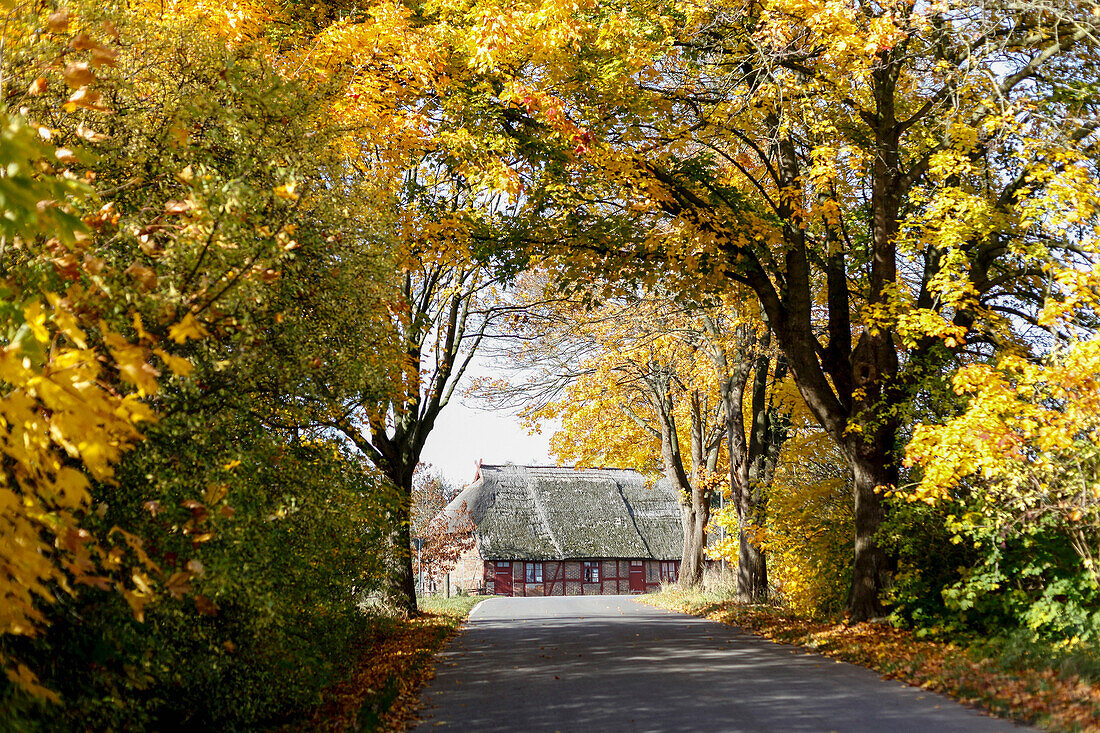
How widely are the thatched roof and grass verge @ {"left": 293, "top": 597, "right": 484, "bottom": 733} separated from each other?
110ft

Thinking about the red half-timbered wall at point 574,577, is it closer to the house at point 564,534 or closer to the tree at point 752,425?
the house at point 564,534

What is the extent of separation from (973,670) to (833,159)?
25.3ft

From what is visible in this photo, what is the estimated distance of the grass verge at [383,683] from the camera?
8.08m

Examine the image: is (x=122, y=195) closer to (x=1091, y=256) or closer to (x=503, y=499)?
(x=1091, y=256)

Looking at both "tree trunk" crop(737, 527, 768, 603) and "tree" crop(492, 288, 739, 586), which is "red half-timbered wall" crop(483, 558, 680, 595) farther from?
"tree trunk" crop(737, 527, 768, 603)

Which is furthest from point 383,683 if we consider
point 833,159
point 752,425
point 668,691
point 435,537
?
point 435,537

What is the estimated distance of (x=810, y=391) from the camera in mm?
15094

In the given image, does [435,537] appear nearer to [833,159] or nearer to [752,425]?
[752,425]

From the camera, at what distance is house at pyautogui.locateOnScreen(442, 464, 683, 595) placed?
Result: 2004 inches

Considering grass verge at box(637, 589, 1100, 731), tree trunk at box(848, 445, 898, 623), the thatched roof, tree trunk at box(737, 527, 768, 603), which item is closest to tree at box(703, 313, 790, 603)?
tree trunk at box(737, 527, 768, 603)

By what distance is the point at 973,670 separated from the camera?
385 inches

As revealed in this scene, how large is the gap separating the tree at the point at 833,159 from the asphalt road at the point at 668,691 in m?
3.58

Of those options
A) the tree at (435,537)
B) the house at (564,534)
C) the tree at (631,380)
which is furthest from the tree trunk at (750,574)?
the house at (564,534)

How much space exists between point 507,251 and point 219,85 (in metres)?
7.96
